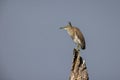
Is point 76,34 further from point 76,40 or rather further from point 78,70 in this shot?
point 78,70

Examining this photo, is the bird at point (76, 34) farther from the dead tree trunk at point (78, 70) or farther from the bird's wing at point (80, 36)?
the dead tree trunk at point (78, 70)

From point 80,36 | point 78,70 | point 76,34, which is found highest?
point 76,34

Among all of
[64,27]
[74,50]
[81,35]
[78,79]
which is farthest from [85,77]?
[64,27]

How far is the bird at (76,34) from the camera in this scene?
762cm

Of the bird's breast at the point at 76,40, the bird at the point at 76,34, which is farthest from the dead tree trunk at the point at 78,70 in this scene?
the bird's breast at the point at 76,40

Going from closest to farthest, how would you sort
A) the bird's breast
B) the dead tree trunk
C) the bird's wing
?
the dead tree trunk, the bird's wing, the bird's breast

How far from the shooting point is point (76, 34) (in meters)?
7.75

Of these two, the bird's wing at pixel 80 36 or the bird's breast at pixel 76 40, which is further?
the bird's breast at pixel 76 40

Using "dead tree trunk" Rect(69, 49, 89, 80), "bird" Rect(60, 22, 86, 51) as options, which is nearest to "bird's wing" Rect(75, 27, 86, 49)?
"bird" Rect(60, 22, 86, 51)

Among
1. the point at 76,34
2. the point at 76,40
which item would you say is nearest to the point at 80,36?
the point at 76,34

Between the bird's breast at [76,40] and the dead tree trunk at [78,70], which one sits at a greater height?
the bird's breast at [76,40]

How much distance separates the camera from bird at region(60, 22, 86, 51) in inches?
300

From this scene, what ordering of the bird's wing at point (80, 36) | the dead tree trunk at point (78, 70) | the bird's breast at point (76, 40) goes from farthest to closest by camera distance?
1. the bird's breast at point (76, 40)
2. the bird's wing at point (80, 36)
3. the dead tree trunk at point (78, 70)

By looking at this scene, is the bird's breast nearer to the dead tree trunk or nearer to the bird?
the bird
